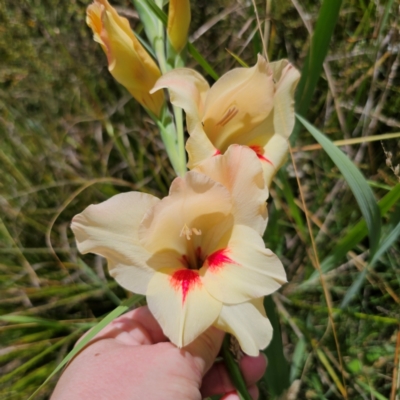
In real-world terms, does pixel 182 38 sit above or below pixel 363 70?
above

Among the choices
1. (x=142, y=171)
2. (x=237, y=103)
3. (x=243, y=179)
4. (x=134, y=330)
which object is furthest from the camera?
(x=142, y=171)

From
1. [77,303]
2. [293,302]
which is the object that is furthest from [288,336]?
[77,303]

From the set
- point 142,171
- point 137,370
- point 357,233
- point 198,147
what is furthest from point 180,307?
point 142,171

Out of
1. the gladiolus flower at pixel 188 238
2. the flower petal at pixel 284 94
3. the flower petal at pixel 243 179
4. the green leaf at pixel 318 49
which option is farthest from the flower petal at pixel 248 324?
the green leaf at pixel 318 49

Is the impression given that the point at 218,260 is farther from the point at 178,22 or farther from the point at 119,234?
the point at 178,22

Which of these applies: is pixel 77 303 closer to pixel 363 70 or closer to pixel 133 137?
pixel 133 137

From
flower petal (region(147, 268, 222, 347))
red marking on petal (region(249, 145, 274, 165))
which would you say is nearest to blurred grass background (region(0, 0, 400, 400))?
red marking on petal (region(249, 145, 274, 165))
